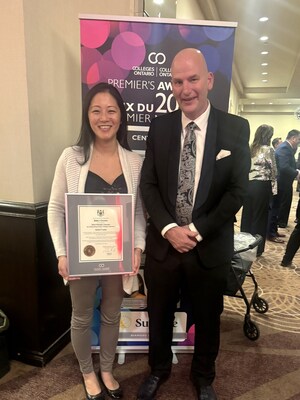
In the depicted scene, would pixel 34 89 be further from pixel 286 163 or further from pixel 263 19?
pixel 263 19

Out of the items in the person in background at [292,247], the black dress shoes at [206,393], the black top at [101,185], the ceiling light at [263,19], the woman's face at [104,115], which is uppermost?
the ceiling light at [263,19]

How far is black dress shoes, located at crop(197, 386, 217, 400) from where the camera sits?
1.66m

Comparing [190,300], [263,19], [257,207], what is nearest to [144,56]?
[190,300]

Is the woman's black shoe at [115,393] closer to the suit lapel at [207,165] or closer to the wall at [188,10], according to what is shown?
the suit lapel at [207,165]

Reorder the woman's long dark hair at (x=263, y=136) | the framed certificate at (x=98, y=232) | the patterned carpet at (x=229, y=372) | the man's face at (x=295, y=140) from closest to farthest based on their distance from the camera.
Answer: the framed certificate at (x=98, y=232), the patterned carpet at (x=229, y=372), the woman's long dark hair at (x=263, y=136), the man's face at (x=295, y=140)

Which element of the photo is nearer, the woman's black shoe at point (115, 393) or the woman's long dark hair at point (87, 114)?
the woman's long dark hair at point (87, 114)

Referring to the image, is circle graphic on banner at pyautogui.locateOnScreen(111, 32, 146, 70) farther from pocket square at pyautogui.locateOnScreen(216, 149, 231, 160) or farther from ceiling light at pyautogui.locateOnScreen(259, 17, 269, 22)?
ceiling light at pyautogui.locateOnScreen(259, 17, 269, 22)

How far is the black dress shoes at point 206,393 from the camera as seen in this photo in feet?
5.45

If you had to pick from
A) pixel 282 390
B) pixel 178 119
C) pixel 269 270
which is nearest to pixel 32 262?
pixel 178 119

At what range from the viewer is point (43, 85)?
1.80 metres

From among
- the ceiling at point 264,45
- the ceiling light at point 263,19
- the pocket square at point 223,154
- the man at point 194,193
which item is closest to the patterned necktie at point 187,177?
the man at point 194,193

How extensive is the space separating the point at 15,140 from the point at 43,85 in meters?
0.36

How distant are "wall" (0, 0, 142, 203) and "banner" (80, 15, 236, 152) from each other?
0.71 feet

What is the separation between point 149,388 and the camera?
1693 millimetres
